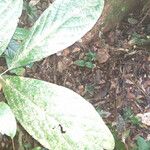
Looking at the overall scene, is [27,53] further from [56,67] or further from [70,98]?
[56,67]

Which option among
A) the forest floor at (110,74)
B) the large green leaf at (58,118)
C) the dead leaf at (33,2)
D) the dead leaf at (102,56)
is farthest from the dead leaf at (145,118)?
the large green leaf at (58,118)

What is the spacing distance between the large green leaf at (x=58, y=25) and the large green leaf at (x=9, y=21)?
4 centimetres

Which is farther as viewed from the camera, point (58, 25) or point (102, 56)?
point (102, 56)

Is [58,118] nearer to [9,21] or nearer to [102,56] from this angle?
[9,21]

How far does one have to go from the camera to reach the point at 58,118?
0.73 m

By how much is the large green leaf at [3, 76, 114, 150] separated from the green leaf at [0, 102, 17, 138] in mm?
14

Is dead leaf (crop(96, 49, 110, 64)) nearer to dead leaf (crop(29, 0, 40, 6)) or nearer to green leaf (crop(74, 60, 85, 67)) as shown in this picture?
green leaf (crop(74, 60, 85, 67))

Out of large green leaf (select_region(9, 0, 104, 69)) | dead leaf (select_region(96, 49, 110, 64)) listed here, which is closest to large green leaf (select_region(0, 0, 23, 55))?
large green leaf (select_region(9, 0, 104, 69))

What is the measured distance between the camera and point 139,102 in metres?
2.97

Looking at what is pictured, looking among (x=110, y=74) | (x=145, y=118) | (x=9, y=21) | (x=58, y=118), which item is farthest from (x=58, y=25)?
(x=110, y=74)

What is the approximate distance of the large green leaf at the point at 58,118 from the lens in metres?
0.71

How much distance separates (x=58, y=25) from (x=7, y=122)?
239 mm

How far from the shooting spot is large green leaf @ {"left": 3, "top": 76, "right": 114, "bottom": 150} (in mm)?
708

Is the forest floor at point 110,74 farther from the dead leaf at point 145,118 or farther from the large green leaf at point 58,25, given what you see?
the large green leaf at point 58,25
